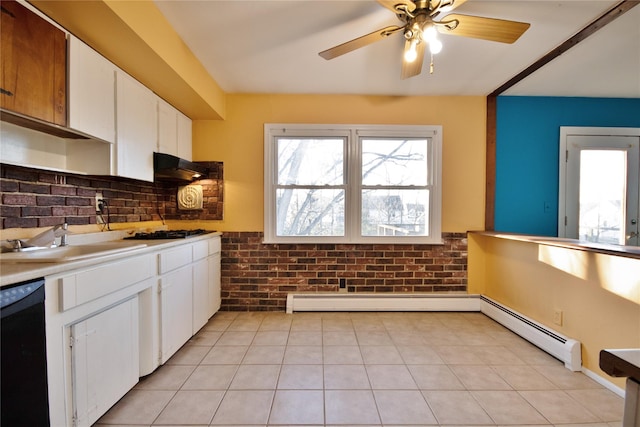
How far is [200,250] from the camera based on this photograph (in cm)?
243

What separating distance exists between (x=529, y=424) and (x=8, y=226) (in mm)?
3109

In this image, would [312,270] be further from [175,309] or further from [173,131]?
[173,131]

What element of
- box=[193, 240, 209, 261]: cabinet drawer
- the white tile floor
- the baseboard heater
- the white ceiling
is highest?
the white ceiling

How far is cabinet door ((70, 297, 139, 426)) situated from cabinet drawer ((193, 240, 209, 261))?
728 millimetres

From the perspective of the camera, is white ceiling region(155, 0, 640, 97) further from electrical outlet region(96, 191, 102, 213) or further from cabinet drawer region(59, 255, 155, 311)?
cabinet drawer region(59, 255, 155, 311)

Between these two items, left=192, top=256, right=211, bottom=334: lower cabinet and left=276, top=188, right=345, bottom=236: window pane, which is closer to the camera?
left=192, top=256, right=211, bottom=334: lower cabinet

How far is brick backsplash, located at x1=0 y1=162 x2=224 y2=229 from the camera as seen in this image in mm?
1489

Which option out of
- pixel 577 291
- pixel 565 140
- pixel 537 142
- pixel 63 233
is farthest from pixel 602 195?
pixel 63 233

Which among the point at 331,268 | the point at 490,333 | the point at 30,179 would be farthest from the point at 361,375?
the point at 30,179

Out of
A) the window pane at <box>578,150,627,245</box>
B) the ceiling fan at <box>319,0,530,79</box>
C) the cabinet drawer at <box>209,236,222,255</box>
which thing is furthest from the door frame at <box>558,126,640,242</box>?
the cabinet drawer at <box>209,236,222,255</box>

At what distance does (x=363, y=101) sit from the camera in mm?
2980

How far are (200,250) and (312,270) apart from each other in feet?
4.01

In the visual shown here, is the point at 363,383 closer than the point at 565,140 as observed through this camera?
Yes

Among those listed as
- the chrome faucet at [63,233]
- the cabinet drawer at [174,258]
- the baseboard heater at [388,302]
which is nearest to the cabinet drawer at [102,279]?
the cabinet drawer at [174,258]
